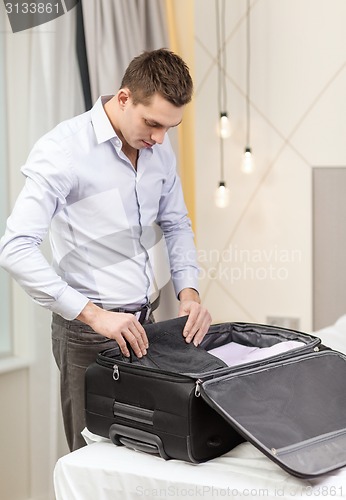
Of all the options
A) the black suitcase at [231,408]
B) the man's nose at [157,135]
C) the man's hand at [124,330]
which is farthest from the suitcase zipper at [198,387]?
the man's nose at [157,135]

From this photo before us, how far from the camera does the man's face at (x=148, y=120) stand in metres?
1.76

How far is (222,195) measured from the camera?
10.7ft

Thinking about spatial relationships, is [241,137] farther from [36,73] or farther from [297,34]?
[36,73]

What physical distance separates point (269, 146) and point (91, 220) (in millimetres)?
1483

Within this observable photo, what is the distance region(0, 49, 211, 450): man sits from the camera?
1.70 meters

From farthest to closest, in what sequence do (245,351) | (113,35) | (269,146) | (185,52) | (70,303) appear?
(185,52) < (269,146) < (113,35) < (245,351) < (70,303)

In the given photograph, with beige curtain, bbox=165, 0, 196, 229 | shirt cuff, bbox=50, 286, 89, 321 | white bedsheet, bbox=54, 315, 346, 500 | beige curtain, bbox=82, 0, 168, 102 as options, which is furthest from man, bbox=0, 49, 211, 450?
beige curtain, bbox=165, 0, 196, 229

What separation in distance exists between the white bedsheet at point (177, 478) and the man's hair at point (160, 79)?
2.67 ft

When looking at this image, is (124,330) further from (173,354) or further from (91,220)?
(91,220)

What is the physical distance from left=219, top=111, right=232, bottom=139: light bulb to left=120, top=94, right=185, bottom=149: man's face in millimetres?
1402

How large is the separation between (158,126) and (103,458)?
31.3 inches

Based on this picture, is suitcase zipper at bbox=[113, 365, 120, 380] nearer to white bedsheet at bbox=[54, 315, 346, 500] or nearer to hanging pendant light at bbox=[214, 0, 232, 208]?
white bedsheet at bbox=[54, 315, 346, 500]

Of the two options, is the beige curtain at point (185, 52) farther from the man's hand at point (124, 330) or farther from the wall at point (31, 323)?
the man's hand at point (124, 330)
